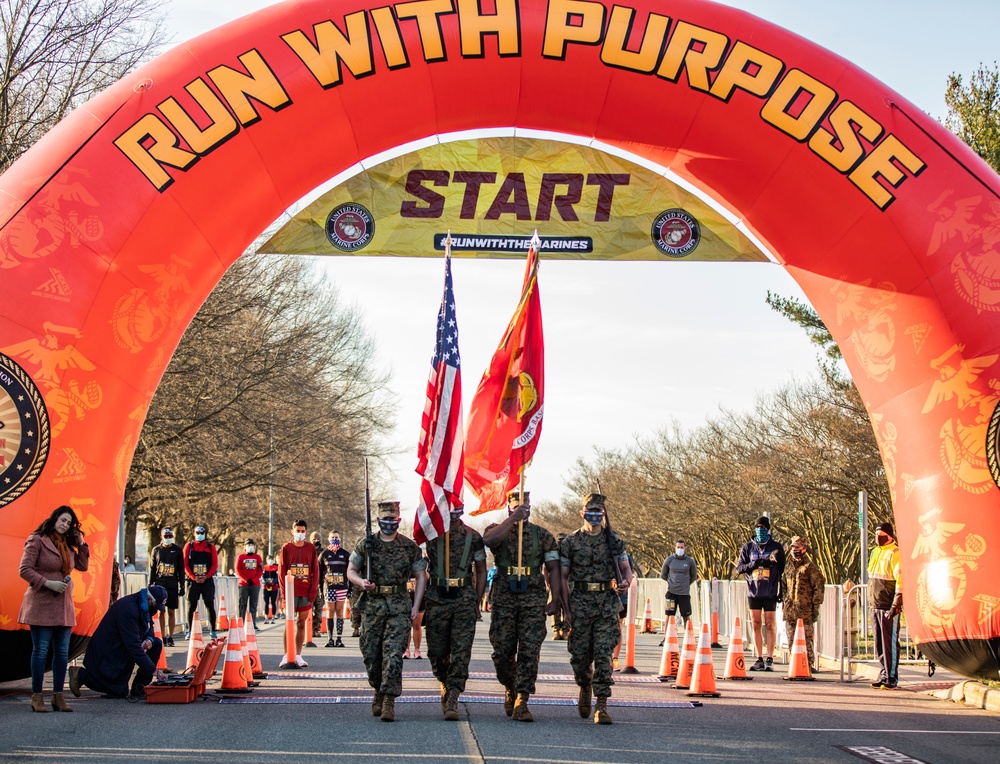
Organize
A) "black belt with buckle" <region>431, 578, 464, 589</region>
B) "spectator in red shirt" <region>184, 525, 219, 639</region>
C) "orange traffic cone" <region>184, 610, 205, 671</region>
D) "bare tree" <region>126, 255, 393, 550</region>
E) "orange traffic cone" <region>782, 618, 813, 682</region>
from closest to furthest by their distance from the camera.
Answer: "black belt with buckle" <region>431, 578, 464, 589</region> → "orange traffic cone" <region>184, 610, 205, 671</region> → "orange traffic cone" <region>782, 618, 813, 682</region> → "spectator in red shirt" <region>184, 525, 219, 639</region> → "bare tree" <region>126, 255, 393, 550</region>

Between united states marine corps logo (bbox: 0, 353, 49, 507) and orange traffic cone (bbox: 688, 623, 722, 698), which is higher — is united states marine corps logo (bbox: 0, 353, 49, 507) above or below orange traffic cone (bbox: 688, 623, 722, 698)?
above

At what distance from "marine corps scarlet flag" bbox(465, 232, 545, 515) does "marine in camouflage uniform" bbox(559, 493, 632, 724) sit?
109 cm

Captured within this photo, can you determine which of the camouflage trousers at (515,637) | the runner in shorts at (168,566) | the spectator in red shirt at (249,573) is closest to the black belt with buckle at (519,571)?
the camouflage trousers at (515,637)

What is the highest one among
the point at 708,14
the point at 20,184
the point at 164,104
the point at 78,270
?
the point at 708,14

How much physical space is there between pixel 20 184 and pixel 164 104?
5.07ft

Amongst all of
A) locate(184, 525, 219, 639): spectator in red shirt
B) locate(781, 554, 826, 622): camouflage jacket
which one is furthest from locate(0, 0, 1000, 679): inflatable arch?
locate(184, 525, 219, 639): spectator in red shirt

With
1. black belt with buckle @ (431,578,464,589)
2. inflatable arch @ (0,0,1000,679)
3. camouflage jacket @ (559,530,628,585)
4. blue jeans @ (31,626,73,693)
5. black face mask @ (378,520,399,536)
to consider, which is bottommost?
blue jeans @ (31,626,73,693)

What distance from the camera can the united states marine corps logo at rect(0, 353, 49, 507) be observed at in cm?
1159

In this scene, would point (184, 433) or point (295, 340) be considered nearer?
point (184, 433)

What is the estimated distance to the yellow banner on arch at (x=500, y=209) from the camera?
1572cm

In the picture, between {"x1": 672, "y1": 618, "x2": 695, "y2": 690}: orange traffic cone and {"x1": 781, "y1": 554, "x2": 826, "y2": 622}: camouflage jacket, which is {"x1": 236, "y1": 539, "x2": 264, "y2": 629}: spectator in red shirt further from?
{"x1": 672, "y1": 618, "x2": 695, "y2": 690}: orange traffic cone

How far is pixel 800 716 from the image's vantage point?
1112 cm

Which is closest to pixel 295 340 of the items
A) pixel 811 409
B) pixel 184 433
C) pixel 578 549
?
pixel 184 433

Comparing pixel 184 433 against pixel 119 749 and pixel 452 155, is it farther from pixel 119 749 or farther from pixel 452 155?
pixel 119 749
